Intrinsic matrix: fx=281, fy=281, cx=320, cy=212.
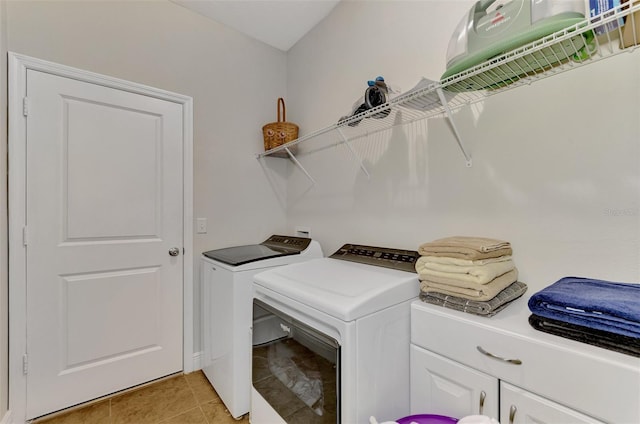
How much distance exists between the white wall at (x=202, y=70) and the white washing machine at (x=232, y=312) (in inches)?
10.9

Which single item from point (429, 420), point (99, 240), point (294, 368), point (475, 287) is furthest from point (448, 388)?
point (99, 240)

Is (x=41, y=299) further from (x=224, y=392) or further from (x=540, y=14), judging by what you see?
(x=540, y=14)

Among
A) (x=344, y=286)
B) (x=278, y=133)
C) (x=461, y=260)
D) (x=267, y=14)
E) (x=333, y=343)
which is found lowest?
(x=333, y=343)

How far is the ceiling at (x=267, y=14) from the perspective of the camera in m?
2.08

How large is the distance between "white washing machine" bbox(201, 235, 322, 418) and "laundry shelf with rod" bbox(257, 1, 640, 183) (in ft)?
3.44

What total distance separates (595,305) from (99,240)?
2.40 m

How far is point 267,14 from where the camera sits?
218cm

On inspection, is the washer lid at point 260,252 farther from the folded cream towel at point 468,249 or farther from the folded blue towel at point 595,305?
the folded blue towel at point 595,305

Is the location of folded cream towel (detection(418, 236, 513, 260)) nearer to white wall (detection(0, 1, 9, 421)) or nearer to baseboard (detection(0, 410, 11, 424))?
white wall (detection(0, 1, 9, 421))

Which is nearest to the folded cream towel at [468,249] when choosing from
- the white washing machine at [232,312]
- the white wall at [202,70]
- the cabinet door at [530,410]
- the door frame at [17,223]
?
the cabinet door at [530,410]

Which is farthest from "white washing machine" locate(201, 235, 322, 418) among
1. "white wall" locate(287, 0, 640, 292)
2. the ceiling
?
the ceiling

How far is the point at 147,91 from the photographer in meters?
1.95

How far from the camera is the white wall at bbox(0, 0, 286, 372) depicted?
169cm

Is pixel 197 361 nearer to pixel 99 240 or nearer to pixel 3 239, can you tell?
pixel 99 240
